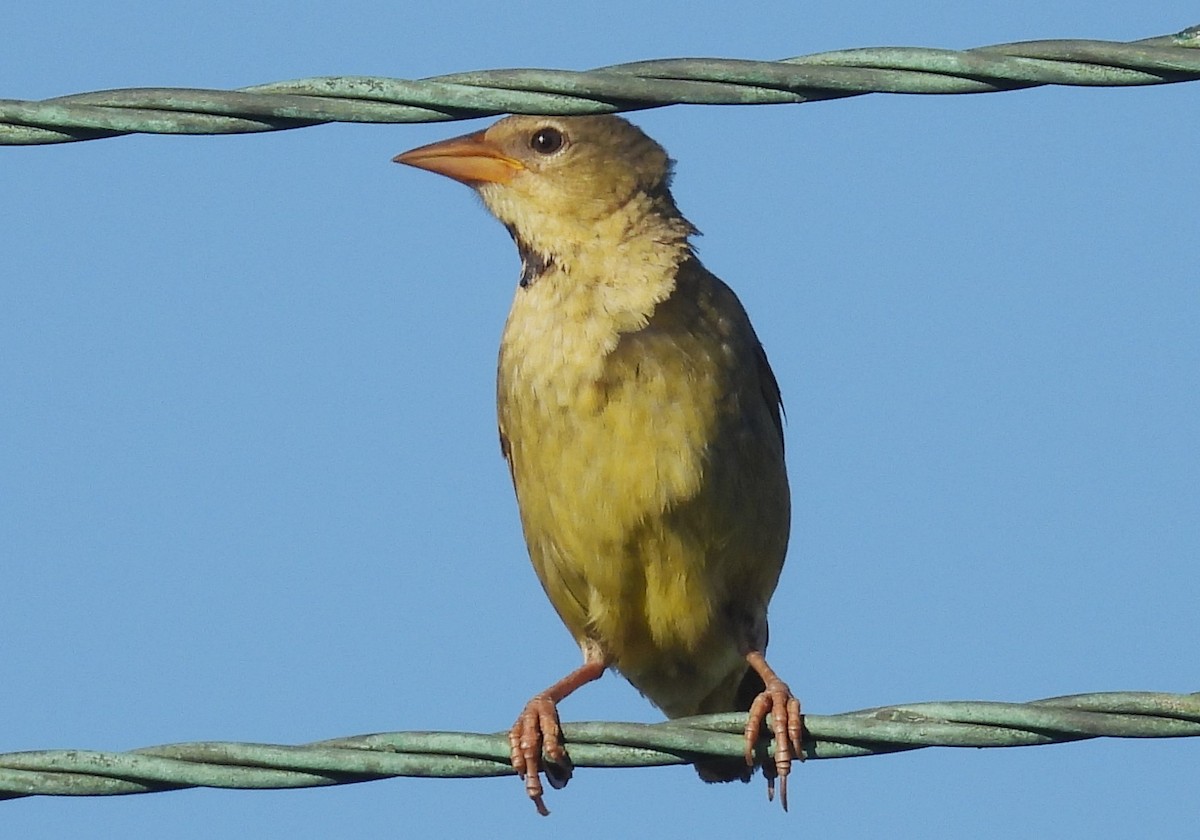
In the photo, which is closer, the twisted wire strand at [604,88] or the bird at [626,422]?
the twisted wire strand at [604,88]

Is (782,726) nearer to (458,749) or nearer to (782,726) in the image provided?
(782,726)

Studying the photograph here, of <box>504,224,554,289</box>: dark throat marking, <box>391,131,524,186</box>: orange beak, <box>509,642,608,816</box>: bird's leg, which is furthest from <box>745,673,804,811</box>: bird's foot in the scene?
<box>391,131,524,186</box>: orange beak

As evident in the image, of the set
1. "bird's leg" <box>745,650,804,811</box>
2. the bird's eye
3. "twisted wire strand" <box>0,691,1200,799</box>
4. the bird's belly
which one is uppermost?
the bird's eye

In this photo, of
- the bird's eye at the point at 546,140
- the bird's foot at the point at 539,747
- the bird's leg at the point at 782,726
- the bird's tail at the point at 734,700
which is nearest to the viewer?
the bird's leg at the point at 782,726

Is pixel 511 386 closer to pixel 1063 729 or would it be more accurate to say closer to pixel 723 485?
pixel 723 485

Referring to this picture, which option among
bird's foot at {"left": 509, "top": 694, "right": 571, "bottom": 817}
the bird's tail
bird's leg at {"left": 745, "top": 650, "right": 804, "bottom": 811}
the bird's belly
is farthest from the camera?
the bird's tail

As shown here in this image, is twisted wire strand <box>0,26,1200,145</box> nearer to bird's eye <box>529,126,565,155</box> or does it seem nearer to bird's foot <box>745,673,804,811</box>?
bird's foot <box>745,673,804,811</box>

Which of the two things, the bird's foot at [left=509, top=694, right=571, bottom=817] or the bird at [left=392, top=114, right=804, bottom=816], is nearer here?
the bird's foot at [left=509, top=694, right=571, bottom=817]

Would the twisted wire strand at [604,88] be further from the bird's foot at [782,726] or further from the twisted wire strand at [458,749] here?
the bird's foot at [782,726]

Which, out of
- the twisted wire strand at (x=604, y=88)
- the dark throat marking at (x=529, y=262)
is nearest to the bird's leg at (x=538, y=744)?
the dark throat marking at (x=529, y=262)
